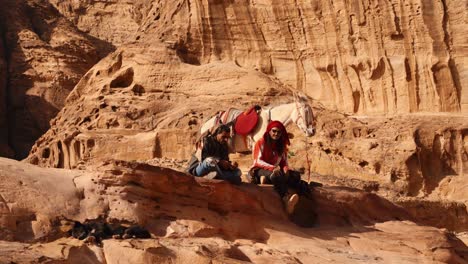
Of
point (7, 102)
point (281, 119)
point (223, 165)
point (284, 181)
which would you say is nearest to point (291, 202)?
point (284, 181)

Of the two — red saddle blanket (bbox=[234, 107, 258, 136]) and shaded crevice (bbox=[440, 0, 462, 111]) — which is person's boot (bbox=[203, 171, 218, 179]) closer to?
red saddle blanket (bbox=[234, 107, 258, 136])

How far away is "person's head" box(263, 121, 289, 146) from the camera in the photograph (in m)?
15.9

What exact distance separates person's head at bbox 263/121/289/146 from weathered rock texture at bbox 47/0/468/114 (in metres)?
14.4

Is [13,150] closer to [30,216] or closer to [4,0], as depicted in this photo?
[4,0]

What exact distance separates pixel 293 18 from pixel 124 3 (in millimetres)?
29725

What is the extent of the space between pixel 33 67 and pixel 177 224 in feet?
116

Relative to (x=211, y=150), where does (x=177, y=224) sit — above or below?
below

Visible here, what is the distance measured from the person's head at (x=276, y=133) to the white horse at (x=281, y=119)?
119 centimetres

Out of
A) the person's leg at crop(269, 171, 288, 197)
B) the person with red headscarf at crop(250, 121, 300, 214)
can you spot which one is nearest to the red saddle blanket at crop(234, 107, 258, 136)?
the person with red headscarf at crop(250, 121, 300, 214)

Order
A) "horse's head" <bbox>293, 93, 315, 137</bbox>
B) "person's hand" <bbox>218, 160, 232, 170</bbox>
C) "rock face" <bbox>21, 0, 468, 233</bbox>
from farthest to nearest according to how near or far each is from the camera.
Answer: "rock face" <bbox>21, 0, 468, 233</bbox> < "horse's head" <bbox>293, 93, 315, 137</bbox> < "person's hand" <bbox>218, 160, 232, 170</bbox>

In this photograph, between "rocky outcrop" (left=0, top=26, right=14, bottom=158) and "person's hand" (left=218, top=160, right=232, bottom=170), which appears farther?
"rocky outcrop" (left=0, top=26, right=14, bottom=158)

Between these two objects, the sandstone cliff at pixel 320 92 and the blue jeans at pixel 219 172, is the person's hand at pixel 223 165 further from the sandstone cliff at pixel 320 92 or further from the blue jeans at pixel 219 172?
the sandstone cliff at pixel 320 92

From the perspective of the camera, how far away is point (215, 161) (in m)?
15.2

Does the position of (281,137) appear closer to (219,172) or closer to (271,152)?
(271,152)
